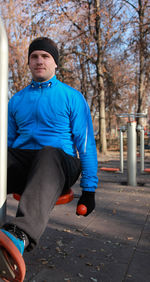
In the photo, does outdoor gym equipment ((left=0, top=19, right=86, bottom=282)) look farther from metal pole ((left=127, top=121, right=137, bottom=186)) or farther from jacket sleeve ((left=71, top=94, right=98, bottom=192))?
metal pole ((left=127, top=121, right=137, bottom=186))

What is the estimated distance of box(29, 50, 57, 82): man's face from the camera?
68.1 inches

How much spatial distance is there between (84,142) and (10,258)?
0.79m

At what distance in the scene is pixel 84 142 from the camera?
1635mm

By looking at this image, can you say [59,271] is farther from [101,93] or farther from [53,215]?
[101,93]

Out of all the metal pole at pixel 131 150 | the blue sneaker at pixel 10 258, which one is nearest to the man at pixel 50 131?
the blue sneaker at pixel 10 258

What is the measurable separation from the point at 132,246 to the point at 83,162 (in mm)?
1168

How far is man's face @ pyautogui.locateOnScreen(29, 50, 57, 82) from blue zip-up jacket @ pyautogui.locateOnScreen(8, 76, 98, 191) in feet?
0.18

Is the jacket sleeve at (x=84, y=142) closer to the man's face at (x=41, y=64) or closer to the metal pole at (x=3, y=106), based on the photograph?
the man's face at (x=41, y=64)

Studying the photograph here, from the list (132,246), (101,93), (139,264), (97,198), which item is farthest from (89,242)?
(101,93)

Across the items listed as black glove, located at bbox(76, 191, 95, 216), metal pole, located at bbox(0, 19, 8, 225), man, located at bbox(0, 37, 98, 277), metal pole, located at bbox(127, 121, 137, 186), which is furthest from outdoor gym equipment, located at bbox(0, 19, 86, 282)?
metal pole, located at bbox(127, 121, 137, 186)

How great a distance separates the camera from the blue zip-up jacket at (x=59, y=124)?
163 cm

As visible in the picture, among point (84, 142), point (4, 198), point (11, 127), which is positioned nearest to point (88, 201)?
point (84, 142)

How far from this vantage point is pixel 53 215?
10.9 ft

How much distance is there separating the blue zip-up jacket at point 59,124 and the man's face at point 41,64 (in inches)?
2.1
